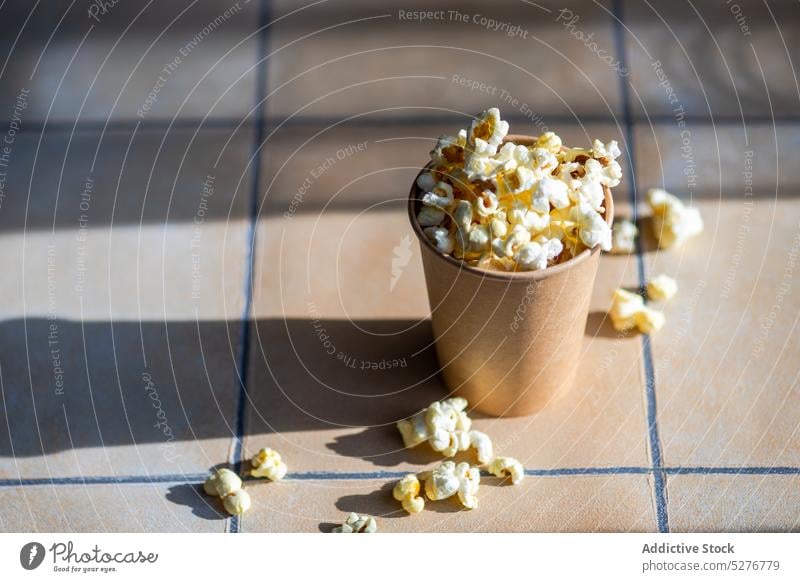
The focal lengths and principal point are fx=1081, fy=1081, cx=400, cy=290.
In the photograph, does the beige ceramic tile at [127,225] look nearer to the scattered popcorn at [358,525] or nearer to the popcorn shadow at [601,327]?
the scattered popcorn at [358,525]

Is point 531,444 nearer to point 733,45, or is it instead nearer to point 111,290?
point 111,290

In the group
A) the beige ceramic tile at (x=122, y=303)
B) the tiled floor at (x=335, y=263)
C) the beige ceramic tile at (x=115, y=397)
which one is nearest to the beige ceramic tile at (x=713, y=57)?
the tiled floor at (x=335, y=263)

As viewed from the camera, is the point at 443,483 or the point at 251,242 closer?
the point at 443,483

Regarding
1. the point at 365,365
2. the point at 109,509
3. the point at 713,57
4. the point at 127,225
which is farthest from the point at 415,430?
the point at 713,57

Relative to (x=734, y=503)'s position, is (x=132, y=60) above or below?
above

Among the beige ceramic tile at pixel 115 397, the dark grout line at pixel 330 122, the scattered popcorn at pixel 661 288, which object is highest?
the dark grout line at pixel 330 122

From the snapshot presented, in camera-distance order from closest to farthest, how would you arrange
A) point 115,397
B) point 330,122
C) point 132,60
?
point 115,397 → point 330,122 → point 132,60

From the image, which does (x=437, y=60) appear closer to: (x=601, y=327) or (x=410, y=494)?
(x=601, y=327)
